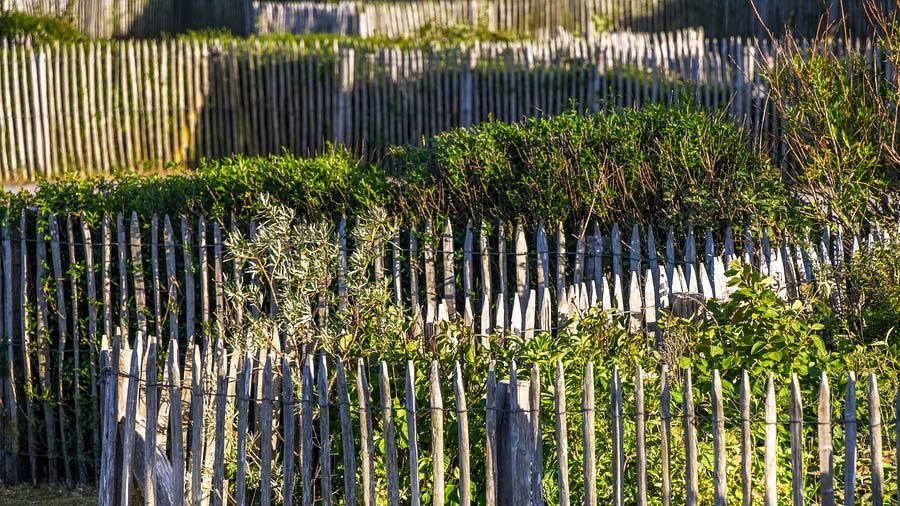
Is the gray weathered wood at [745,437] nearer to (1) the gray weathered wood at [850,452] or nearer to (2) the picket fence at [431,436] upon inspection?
(2) the picket fence at [431,436]

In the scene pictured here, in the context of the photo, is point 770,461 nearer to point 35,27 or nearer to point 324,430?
point 324,430

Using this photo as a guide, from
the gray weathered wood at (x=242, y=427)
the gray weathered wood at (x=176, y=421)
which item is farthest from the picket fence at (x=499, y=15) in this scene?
the gray weathered wood at (x=242, y=427)

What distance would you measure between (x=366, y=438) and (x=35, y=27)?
57.2ft

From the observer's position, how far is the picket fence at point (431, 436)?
162 inches

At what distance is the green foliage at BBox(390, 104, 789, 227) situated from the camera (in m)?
6.71

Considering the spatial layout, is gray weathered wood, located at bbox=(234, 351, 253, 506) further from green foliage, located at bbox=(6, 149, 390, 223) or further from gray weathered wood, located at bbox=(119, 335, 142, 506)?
green foliage, located at bbox=(6, 149, 390, 223)

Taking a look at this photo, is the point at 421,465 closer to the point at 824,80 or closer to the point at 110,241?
the point at 110,241

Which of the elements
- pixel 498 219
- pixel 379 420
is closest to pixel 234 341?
pixel 379 420

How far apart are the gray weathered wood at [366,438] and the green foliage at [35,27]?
50.5 ft

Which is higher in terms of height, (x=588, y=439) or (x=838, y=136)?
(x=838, y=136)

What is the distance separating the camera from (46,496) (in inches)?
267

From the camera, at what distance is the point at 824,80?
7.11 m

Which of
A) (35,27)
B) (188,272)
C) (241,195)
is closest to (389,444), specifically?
(188,272)

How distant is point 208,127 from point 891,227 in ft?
33.9
